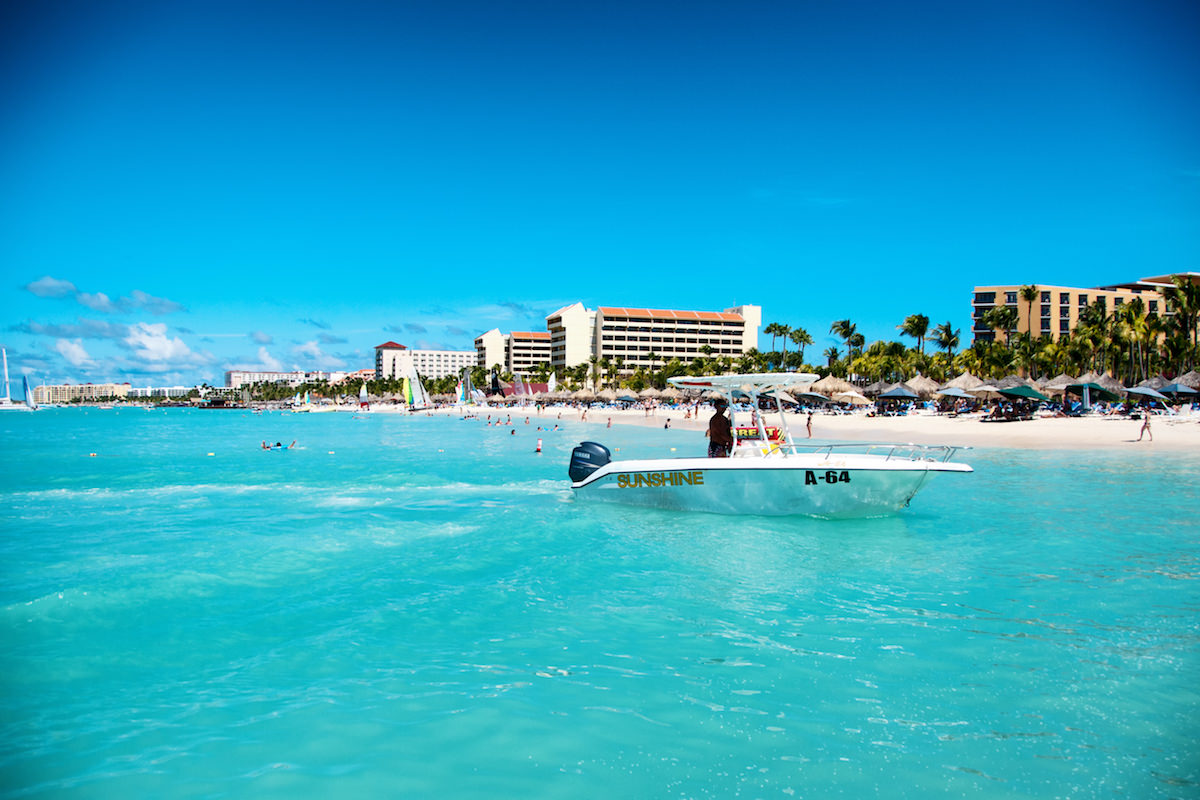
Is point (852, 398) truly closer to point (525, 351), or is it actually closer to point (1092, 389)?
point (1092, 389)

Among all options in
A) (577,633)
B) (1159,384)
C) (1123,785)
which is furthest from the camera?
(1159,384)

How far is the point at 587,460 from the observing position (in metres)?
15.5

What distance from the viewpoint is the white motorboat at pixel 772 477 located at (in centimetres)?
1288

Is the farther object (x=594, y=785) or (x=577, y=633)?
(x=577, y=633)

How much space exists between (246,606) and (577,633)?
4.76 m

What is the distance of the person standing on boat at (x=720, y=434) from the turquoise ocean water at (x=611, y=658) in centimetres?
152

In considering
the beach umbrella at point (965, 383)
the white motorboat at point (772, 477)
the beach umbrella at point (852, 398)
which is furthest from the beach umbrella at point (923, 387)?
the white motorboat at point (772, 477)

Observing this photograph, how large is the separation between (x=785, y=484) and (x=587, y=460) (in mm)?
4533

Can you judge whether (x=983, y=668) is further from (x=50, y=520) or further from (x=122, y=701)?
(x=50, y=520)

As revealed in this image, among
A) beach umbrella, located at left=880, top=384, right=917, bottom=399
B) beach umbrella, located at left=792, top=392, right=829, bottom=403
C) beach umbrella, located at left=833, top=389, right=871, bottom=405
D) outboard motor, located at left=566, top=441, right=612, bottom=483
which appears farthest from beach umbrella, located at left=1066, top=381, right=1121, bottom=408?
outboard motor, located at left=566, top=441, right=612, bottom=483

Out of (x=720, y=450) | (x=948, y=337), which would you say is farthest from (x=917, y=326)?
(x=720, y=450)

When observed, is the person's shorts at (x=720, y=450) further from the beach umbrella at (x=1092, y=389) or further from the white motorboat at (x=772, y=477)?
the beach umbrella at (x=1092, y=389)

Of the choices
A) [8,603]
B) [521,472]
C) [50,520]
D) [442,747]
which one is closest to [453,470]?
[521,472]

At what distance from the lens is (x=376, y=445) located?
139 feet
